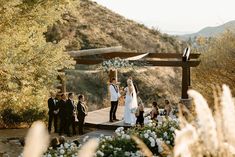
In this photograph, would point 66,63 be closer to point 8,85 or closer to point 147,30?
point 8,85

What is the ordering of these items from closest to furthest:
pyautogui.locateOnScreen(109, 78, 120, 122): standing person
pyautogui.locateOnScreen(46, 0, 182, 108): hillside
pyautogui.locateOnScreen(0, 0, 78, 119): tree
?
1. pyautogui.locateOnScreen(0, 0, 78, 119): tree
2. pyautogui.locateOnScreen(109, 78, 120, 122): standing person
3. pyautogui.locateOnScreen(46, 0, 182, 108): hillside

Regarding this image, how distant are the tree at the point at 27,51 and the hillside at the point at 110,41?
15546 millimetres

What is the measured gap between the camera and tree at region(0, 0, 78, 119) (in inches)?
568

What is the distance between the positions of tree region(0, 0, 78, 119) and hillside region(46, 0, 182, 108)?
15.5 meters

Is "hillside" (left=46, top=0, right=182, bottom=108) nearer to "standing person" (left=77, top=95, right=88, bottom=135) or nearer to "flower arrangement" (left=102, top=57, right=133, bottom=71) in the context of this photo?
"flower arrangement" (left=102, top=57, right=133, bottom=71)

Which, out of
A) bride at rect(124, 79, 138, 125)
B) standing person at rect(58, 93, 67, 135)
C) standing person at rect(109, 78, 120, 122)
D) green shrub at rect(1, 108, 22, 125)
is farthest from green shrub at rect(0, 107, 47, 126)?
bride at rect(124, 79, 138, 125)

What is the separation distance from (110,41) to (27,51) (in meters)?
30.2

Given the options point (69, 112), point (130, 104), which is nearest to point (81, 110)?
point (69, 112)

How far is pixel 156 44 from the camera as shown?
160 feet

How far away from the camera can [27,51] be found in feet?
50.6

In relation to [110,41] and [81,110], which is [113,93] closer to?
[81,110]

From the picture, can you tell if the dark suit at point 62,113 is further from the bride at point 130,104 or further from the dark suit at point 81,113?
the bride at point 130,104

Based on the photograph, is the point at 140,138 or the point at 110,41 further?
the point at 110,41

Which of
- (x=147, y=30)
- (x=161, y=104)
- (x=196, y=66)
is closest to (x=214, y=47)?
(x=196, y=66)
